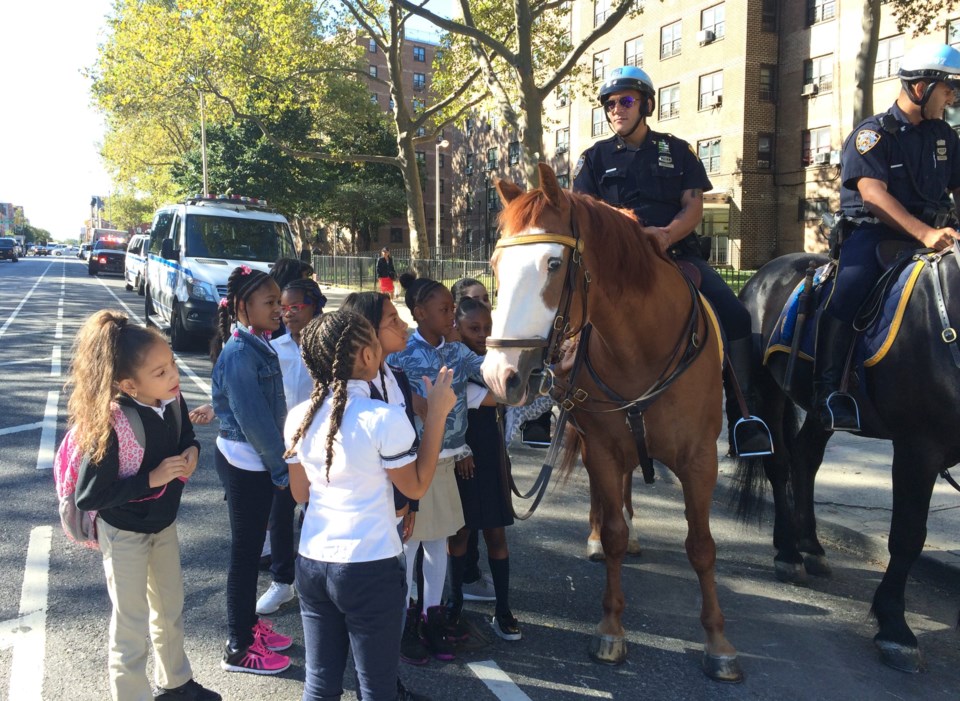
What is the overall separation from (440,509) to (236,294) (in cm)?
150

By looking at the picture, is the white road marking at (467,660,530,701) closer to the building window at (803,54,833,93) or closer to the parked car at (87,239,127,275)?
the building window at (803,54,833,93)

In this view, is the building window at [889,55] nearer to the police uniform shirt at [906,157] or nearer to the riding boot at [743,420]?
the police uniform shirt at [906,157]

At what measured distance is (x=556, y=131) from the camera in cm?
4375

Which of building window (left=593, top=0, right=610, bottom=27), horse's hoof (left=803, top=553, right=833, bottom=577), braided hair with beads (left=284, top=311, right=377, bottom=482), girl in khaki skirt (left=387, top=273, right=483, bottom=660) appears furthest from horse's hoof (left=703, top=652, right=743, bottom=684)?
building window (left=593, top=0, right=610, bottom=27)

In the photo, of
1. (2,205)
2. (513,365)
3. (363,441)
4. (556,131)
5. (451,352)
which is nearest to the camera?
(363,441)

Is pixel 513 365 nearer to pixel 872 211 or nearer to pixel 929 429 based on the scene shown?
pixel 929 429

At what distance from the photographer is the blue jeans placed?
238 centimetres

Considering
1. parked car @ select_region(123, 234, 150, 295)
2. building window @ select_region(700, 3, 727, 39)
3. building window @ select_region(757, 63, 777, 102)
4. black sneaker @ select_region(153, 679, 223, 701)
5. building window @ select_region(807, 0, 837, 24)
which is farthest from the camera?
building window @ select_region(700, 3, 727, 39)

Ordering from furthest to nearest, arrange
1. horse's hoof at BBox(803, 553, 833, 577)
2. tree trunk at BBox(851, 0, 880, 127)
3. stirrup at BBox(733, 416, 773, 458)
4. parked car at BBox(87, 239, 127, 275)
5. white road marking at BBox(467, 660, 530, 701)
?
parked car at BBox(87, 239, 127, 275) → tree trunk at BBox(851, 0, 880, 127) → horse's hoof at BBox(803, 553, 833, 577) → stirrup at BBox(733, 416, 773, 458) → white road marking at BBox(467, 660, 530, 701)

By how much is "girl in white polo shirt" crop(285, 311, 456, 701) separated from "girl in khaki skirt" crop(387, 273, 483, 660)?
1.00 meters

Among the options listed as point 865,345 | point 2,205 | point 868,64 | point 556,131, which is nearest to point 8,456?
point 865,345

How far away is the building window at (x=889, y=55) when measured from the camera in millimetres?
27641

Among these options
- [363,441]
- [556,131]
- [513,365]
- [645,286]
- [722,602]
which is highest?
[556,131]

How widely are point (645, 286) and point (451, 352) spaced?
100 cm
